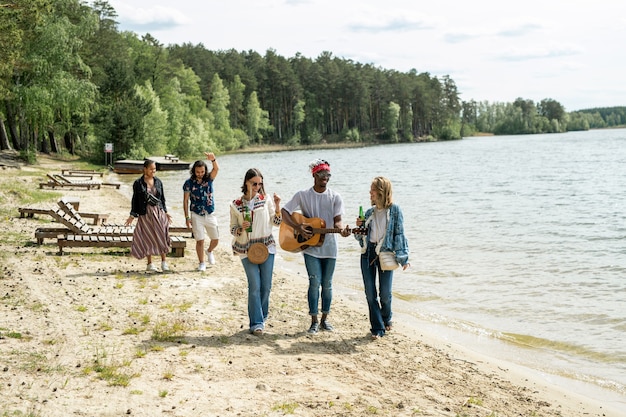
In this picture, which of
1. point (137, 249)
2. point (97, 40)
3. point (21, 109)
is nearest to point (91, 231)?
point (137, 249)

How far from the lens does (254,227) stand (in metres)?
7.75

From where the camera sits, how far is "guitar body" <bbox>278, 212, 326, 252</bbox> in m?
7.73

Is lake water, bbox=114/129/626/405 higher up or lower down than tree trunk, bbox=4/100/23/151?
lower down

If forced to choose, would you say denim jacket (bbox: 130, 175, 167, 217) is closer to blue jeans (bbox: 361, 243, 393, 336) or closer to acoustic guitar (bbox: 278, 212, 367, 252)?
→ acoustic guitar (bbox: 278, 212, 367, 252)

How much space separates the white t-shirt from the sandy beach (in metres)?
1.16

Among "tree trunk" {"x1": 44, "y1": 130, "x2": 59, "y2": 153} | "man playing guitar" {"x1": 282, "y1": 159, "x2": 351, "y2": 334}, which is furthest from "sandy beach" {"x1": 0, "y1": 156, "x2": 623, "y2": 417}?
"tree trunk" {"x1": 44, "y1": 130, "x2": 59, "y2": 153}

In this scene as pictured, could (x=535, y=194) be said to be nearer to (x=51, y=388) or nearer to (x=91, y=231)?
(x=91, y=231)

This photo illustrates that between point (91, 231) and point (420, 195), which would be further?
point (420, 195)

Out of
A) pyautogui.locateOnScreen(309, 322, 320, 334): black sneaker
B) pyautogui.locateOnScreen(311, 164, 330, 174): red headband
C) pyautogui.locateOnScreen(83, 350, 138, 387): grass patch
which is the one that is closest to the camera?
pyautogui.locateOnScreen(83, 350, 138, 387): grass patch

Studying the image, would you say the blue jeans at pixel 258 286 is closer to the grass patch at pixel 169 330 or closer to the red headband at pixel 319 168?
the grass patch at pixel 169 330

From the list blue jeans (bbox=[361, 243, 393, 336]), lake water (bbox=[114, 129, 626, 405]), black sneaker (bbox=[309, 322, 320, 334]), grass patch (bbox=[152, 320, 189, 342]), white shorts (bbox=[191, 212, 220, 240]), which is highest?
white shorts (bbox=[191, 212, 220, 240])

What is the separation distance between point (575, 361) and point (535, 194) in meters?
27.5

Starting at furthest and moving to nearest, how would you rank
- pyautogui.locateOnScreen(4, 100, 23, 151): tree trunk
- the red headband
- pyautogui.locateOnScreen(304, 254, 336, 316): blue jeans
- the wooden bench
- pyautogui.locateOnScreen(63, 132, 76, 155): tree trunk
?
1. pyautogui.locateOnScreen(63, 132, 76, 155): tree trunk
2. pyautogui.locateOnScreen(4, 100, 23, 151): tree trunk
3. the wooden bench
4. pyautogui.locateOnScreen(304, 254, 336, 316): blue jeans
5. the red headband

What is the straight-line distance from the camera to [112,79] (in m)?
52.4
